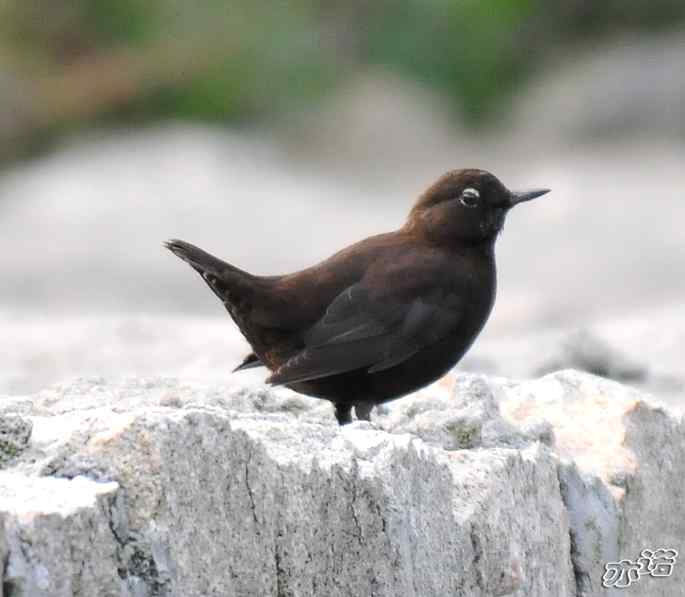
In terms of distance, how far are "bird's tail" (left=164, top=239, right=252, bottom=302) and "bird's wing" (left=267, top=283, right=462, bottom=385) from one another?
0.94 ft

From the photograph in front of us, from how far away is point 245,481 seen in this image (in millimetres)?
4199

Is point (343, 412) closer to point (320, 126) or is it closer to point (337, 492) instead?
point (337, 492)

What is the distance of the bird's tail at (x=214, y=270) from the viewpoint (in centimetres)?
648

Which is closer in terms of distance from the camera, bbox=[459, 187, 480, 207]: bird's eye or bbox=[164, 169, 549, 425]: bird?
bbox=[164, 169, 549, 425]: bird

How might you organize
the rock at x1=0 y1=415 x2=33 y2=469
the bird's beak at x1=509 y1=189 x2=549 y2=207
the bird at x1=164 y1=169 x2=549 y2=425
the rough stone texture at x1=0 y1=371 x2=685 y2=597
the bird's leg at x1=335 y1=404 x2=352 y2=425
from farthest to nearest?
1. the bird's beak at x1=509 y1=189 x2=549 y2=207
2. the bird at x1=164 y1=169 x2=549 y2=425
3. the bird's leg at x1=335 y1=404 x2=352 y2=425
4. the rock at x1=0 y1=415 x2=33 y2=469
5. the rough stone texture at x1=0 y1=371 x2=685 y2=597

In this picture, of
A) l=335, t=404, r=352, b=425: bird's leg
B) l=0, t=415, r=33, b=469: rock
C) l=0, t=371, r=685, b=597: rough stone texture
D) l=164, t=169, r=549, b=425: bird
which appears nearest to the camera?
l=0, t=371, r=685, b=597: rough stone texture

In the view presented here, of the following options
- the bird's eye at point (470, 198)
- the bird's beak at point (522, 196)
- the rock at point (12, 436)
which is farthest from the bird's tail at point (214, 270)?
the rock at point (12, 436)

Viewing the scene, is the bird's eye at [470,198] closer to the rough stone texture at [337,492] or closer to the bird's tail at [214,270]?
the bird's tail at [214,270]

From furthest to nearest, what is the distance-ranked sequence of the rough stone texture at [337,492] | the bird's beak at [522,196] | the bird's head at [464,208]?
the bird's beak at [522,196] < the bird's head at [464,208] < the rough stone texture at [337,492]

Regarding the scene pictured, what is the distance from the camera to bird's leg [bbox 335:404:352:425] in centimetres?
633

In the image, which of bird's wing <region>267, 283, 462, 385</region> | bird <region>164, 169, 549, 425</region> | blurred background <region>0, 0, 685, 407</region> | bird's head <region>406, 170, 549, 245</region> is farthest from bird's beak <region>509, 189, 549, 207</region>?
blurred background <region>0, 0, 685, 407</region>

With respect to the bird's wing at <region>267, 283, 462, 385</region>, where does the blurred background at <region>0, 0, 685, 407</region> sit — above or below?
above

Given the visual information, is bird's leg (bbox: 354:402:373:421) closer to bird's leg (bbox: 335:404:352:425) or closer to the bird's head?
bird's leg (bbox: 335:404:352:425)

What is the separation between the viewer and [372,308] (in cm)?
675
